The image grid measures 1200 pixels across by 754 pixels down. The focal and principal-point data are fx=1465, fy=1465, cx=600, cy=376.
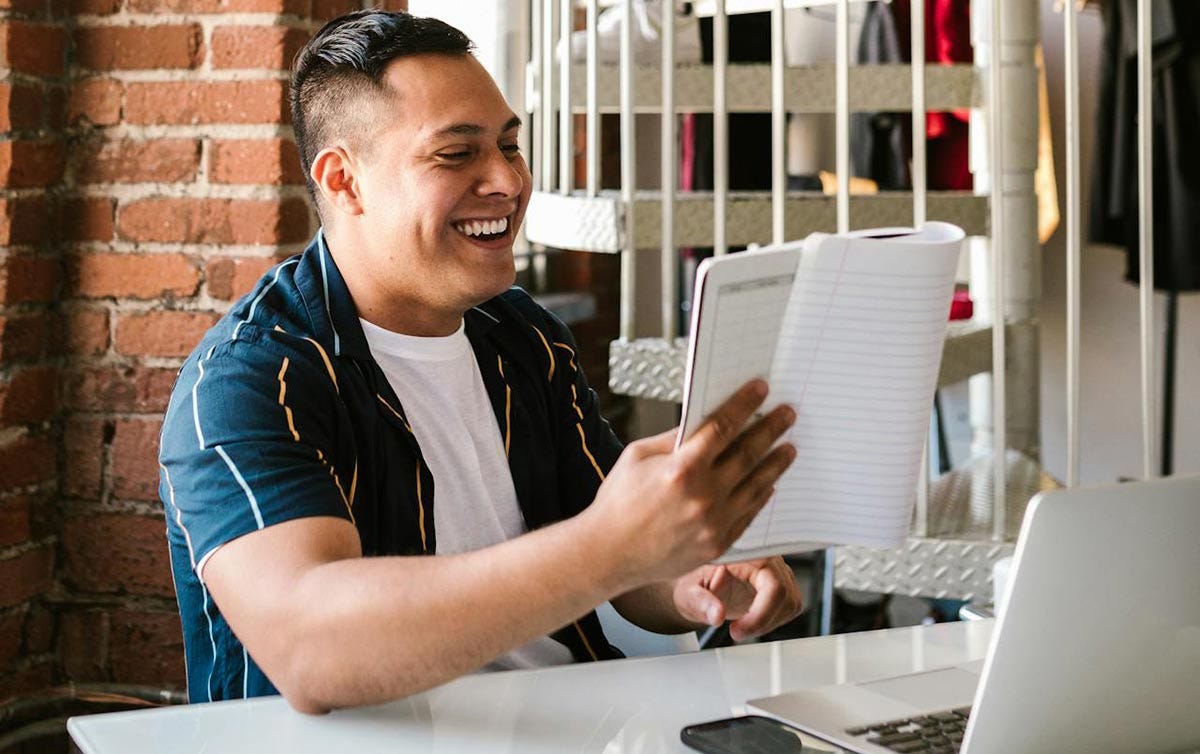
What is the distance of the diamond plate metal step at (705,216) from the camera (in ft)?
8.36

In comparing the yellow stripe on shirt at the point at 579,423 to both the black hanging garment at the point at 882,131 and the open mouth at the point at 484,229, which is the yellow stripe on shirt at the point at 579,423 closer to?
the open mouth at the point at 484,229

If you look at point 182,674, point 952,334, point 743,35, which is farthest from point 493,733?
point 743,35

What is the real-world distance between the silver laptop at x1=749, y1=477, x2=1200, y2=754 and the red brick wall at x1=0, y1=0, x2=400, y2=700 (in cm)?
135

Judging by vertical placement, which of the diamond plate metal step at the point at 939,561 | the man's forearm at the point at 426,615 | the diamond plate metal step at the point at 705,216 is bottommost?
the diamond plate metal step at the point at 939,561

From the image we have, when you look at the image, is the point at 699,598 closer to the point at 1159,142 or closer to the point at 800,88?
the point at 800,88

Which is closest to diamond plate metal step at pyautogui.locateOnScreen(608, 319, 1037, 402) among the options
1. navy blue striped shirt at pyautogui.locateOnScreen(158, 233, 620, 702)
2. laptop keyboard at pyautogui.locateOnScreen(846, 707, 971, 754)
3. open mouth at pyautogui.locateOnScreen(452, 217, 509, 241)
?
navy blue striped shirt at pyautogui.locateOnScreen(158, 233, 620, 702)

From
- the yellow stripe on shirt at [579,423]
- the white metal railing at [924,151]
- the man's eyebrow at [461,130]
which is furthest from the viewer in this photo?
the white metal railing at [924,151]

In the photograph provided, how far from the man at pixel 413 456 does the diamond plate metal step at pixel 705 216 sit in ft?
2.60

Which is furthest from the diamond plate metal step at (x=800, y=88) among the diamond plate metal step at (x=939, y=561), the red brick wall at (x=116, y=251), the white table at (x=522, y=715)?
the white table at (x=522, y=715)

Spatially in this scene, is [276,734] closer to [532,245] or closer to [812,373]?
[812,373]

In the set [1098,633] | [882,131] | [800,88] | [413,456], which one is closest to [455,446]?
[413,456]

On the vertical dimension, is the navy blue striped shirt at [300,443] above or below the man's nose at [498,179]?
below

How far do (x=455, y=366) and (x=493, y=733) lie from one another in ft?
1.88

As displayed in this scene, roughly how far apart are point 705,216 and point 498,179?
1.08m
